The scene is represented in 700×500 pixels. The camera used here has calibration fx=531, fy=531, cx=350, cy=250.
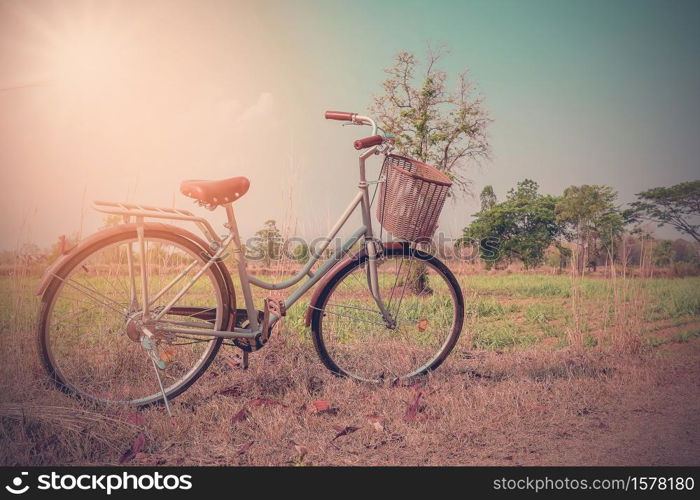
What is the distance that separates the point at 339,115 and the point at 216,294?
1.41 metres

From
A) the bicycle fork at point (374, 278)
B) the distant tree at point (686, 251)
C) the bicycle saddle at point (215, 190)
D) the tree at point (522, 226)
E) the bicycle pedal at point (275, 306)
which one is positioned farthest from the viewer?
the tree at point (522, 226)

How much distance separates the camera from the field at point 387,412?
2762mm

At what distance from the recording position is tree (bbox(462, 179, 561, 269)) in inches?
1059

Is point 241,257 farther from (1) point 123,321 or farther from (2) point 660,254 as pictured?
(2) point 660,254

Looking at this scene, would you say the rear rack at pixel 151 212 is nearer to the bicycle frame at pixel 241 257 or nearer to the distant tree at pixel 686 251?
the bicycle frame at pixel 241 257

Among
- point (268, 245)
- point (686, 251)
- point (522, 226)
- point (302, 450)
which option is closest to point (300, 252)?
point (268, 245)

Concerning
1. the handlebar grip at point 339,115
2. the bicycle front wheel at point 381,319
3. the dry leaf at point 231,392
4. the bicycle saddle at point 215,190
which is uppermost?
the handlebar grip at point 339,115

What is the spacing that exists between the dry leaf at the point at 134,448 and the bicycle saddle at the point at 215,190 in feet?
4.39

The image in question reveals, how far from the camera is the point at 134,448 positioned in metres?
2.74

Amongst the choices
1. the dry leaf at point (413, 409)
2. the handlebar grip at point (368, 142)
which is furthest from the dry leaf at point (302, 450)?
the handlebar grip at point (368, 142)

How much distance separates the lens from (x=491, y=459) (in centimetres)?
277

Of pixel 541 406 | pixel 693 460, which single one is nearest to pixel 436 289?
pixel 541 406

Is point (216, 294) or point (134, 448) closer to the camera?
point (134, 448)

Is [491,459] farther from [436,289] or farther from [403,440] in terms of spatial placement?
[436,289]
